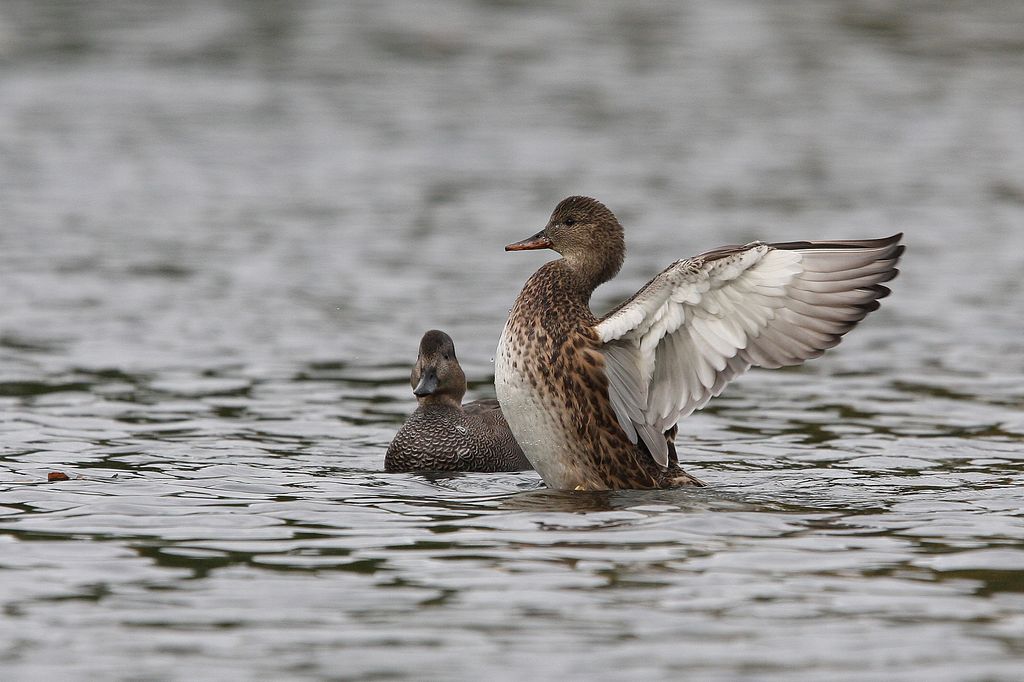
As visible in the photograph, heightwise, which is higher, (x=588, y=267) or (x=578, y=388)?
(x=588, y=267)

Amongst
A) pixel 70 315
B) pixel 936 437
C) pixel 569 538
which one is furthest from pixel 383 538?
pixel 70 315

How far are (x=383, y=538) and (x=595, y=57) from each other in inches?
716

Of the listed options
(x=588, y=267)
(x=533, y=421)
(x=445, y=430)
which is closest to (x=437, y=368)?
(x=445, y=430)

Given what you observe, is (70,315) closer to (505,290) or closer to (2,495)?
(505,290)

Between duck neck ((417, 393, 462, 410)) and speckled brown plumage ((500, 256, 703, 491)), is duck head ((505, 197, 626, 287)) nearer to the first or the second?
speckled brown plumage ((500, 256, 703, 491))

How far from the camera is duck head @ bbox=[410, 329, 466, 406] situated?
332 inches

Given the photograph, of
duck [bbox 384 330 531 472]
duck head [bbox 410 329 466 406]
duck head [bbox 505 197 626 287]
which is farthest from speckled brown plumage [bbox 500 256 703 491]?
duck head [bbox 410 329 466 406]

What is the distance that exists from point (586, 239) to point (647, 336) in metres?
0.93

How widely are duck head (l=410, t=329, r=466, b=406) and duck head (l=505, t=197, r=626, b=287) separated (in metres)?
0.82

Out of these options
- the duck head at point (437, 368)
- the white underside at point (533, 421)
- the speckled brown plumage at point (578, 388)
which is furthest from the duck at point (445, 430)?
the speckled brown plumage at point (578, 388)

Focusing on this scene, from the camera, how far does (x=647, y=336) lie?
23.3 ft

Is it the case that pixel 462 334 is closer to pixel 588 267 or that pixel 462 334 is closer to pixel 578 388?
pixel 588 267

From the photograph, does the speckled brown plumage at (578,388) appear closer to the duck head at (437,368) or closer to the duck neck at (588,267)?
the duck neck at (588,267)

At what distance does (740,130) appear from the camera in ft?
65.2
